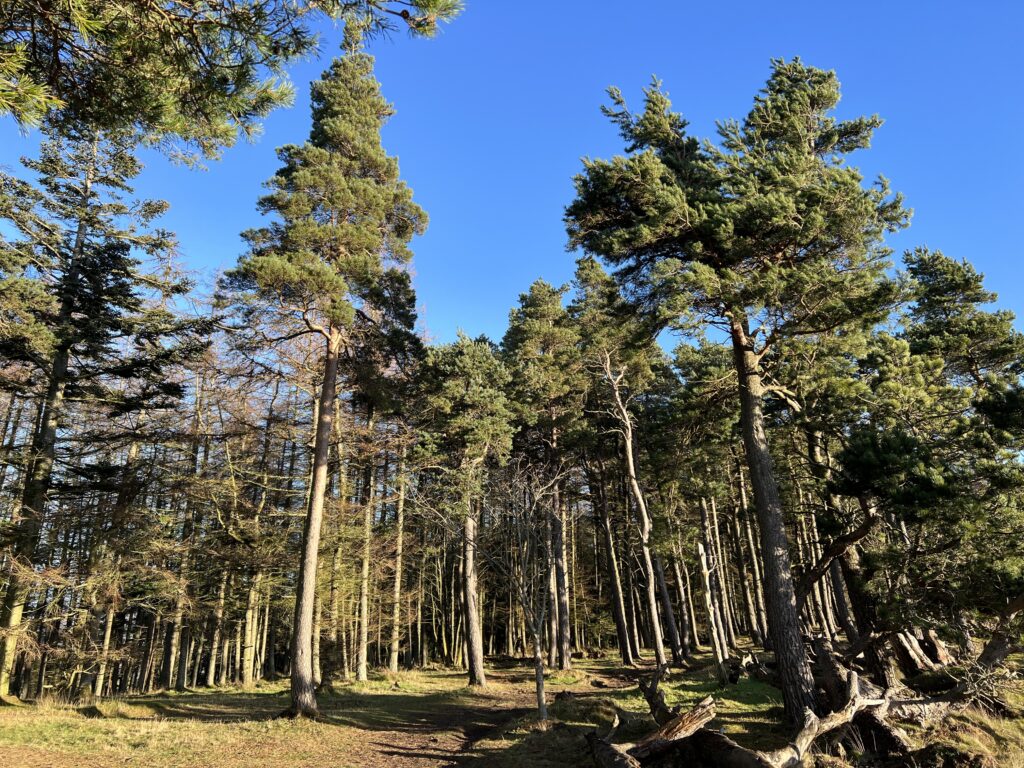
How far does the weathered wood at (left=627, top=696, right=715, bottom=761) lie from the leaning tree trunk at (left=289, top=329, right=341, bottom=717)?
7525 millimetres

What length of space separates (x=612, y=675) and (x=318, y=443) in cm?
1410

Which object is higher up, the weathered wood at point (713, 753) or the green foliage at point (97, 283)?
the green foliage at point (97, 283)

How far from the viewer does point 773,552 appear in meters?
9.20

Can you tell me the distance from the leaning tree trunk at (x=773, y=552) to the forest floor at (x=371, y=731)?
791 mm

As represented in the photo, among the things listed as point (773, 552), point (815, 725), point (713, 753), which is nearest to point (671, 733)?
point (713, 753)

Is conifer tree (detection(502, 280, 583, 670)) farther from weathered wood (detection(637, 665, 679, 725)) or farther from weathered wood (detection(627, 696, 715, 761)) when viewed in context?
weathered wood (detection(627, 696, 715, 761))

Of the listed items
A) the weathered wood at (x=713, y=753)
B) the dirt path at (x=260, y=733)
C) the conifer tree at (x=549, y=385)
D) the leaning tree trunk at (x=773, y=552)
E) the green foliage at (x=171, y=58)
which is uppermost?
the conifer tree at (x=549, y=385)

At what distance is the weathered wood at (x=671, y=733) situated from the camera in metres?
6.72

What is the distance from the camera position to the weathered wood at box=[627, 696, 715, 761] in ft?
22.0

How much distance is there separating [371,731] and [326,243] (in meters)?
10.8

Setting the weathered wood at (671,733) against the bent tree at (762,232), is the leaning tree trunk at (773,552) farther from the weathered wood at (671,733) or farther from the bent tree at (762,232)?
the weathered wood at (671,733)

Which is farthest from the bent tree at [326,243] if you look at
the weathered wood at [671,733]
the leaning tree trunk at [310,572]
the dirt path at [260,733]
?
the weathered wood at [671,733]

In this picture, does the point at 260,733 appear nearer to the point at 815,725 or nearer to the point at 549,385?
the point at 815,725

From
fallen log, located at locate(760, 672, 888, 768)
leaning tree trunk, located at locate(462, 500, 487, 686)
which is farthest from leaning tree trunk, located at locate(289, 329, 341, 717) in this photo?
fallen log, located at locate(760, 672, 888, 768)
